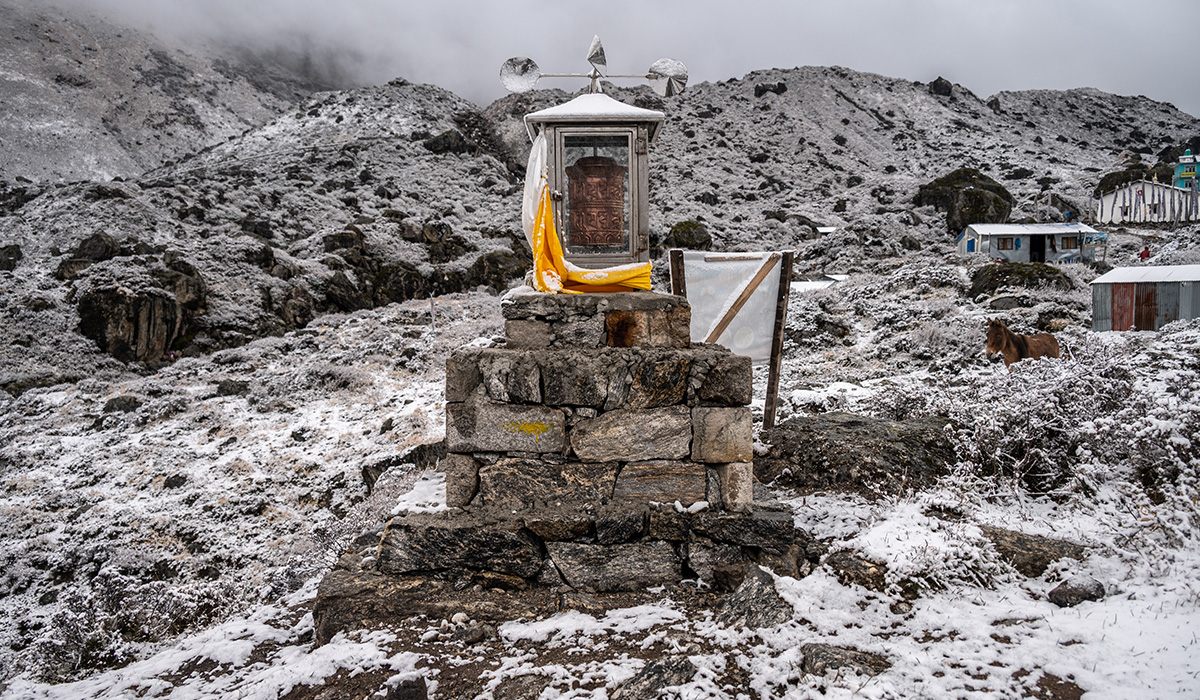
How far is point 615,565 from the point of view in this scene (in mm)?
4148

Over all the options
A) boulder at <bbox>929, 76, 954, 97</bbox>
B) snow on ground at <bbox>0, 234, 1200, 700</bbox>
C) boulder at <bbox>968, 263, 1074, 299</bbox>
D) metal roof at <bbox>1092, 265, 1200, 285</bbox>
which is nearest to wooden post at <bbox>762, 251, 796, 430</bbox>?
snow on ground at <bbox>0, 234, 1200, 700</bbox>

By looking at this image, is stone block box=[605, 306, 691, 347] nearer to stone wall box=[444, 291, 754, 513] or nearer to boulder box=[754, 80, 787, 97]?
stone wall box=[444, 291, 754, 513]

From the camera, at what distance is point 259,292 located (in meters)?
17.5

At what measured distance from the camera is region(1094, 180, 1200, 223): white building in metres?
30.4

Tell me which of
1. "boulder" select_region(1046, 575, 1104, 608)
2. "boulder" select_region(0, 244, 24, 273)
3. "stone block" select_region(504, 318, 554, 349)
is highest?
"boulder" select_region(0, 244, 24, 273)

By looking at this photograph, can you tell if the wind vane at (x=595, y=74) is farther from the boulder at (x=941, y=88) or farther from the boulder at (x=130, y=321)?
the boulder at (x=941, y=88)

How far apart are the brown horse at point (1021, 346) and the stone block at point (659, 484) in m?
6.59

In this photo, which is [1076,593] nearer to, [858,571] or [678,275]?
[858,571]

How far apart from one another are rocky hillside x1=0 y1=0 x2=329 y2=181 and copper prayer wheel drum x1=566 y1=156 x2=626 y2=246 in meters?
39.6

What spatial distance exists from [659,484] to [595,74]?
3.90 metres

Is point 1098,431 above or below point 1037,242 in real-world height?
below

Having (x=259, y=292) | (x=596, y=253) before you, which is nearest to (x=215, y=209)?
(x=259, y=292)

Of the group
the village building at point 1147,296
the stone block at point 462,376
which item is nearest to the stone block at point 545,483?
the stone block at point 462,376

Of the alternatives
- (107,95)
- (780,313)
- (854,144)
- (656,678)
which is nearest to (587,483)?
(656,678)
